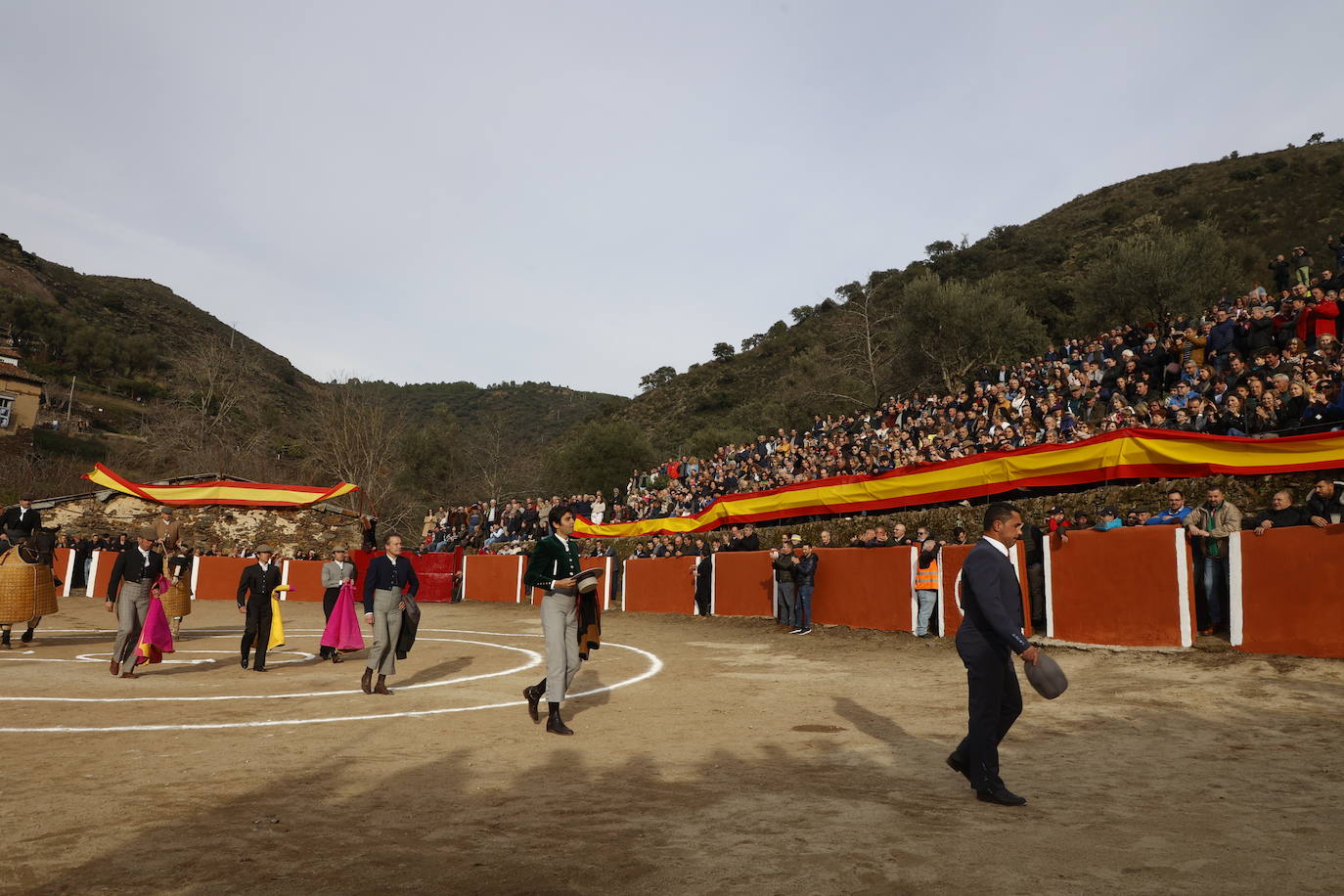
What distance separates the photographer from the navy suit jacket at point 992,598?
5.52 metres

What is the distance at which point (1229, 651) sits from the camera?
1055 centimetres

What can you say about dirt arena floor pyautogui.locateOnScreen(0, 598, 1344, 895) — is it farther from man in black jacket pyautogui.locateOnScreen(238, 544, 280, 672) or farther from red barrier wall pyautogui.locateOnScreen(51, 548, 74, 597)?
red barrier wall pyautogui.locateOnScreen(51, 548, 74, 597)

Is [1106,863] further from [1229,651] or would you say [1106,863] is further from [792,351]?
[792,351]

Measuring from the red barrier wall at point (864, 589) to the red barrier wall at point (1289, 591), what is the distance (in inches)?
232

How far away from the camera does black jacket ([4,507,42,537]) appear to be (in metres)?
16.7

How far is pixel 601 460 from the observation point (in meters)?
57.2

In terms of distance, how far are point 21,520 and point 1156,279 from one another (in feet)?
148

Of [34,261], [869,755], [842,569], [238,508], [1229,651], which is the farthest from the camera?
[34,261]

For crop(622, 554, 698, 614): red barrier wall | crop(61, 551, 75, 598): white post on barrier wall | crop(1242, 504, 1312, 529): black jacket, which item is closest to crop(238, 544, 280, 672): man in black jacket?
crop(622, 554, 698, 614): red barrier wall

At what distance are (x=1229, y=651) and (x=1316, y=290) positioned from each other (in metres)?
9.68

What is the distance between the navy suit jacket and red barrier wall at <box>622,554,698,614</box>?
1685cm

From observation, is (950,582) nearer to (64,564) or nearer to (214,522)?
(64,564)

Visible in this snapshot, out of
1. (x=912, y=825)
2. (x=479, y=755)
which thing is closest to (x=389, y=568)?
(x=479, y=755)

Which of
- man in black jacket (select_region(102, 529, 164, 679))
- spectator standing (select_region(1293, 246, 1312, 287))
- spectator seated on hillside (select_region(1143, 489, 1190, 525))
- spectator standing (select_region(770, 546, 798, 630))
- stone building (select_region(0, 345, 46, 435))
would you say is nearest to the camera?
man in black jacket (select_region(102, 529, 164, 679))
